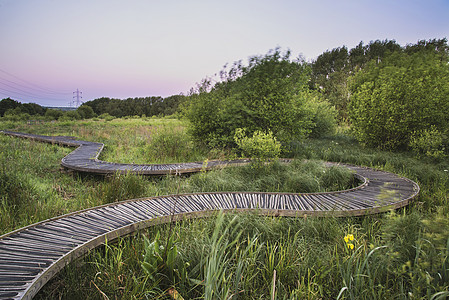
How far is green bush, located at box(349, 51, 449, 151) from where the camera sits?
7.98 meters

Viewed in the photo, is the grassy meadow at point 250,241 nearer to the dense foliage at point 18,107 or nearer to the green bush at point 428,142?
the green bush at point 428,142

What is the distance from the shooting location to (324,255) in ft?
8.60

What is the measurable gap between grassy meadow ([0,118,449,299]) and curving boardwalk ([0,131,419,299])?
16 centimetres

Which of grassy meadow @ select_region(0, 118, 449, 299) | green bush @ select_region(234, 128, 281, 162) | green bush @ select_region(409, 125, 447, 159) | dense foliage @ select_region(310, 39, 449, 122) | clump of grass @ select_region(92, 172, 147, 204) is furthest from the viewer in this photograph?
dense foliage @ select_region(310, 39, 449, 122)

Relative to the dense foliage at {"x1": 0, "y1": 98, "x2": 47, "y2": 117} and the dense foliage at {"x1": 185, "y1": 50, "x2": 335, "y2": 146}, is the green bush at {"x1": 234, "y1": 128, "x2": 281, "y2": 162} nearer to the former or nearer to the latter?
the dense foliage at {"x1": 185, "y1": 50, "x2": 335, "y2": 146}

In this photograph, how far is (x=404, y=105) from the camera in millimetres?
7879

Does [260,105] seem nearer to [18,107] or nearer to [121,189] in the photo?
[121,189]

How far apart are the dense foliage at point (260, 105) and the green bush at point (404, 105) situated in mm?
2391

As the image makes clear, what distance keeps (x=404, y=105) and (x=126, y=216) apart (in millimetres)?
9129

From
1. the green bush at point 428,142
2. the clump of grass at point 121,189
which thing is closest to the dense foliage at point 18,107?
the clump of grass at point 121,189

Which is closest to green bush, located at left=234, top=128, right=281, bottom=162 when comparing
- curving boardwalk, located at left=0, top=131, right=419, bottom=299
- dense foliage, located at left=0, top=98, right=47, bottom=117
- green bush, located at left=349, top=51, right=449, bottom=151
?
curving boardwalk, located at left=0, top=131, right=419, bottom=299

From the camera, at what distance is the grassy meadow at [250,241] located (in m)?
1.98

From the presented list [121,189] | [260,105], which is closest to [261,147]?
[260,105]

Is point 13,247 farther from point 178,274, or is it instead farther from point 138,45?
point 138,45
